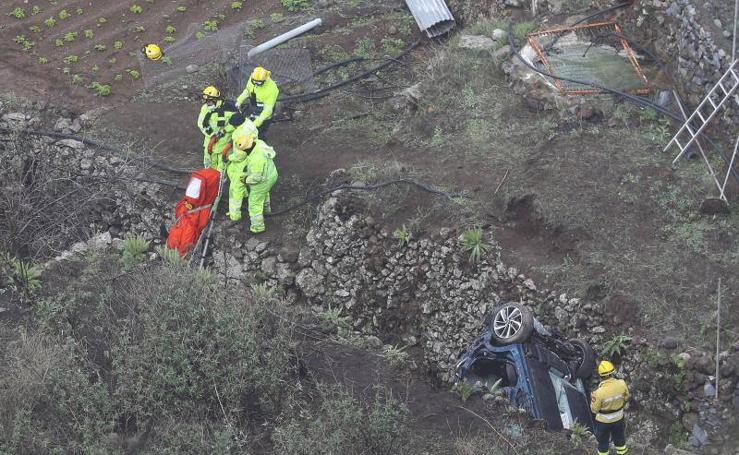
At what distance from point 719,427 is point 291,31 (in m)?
9.72

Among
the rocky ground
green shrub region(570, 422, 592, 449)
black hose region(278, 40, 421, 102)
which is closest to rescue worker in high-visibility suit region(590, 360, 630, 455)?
green shrub region(570, 422, 592, 449)

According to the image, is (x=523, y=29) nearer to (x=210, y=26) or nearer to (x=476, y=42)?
(x=476, y=42)

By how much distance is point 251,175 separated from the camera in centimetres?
1299

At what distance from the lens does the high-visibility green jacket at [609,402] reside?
388 inches

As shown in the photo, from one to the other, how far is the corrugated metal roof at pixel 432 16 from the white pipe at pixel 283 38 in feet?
5.46

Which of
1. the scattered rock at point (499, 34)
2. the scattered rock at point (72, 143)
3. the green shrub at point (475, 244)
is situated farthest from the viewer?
the scattered rock at point (499, 34)

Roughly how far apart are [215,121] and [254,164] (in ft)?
3.56

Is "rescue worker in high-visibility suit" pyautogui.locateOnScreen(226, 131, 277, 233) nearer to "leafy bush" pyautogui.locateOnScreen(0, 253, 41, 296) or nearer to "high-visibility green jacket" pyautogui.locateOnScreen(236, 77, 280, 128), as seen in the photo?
"high-visibility green jacket" pyautogui.locateOnScreen(236, 77, 280, 128)

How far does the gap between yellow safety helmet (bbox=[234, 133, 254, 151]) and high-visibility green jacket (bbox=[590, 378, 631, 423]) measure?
5495mm

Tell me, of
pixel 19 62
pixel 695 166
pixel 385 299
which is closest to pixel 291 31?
pixel 19 62

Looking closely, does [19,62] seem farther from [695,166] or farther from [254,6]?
[695,166]

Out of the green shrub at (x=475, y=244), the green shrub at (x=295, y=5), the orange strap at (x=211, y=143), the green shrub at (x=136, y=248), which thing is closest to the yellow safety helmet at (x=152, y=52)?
the orange strap at (x=211, y=143)

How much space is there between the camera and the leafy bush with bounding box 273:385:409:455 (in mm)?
9062

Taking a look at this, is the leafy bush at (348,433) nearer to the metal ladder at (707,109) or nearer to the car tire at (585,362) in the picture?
the car tire at (585,362)
